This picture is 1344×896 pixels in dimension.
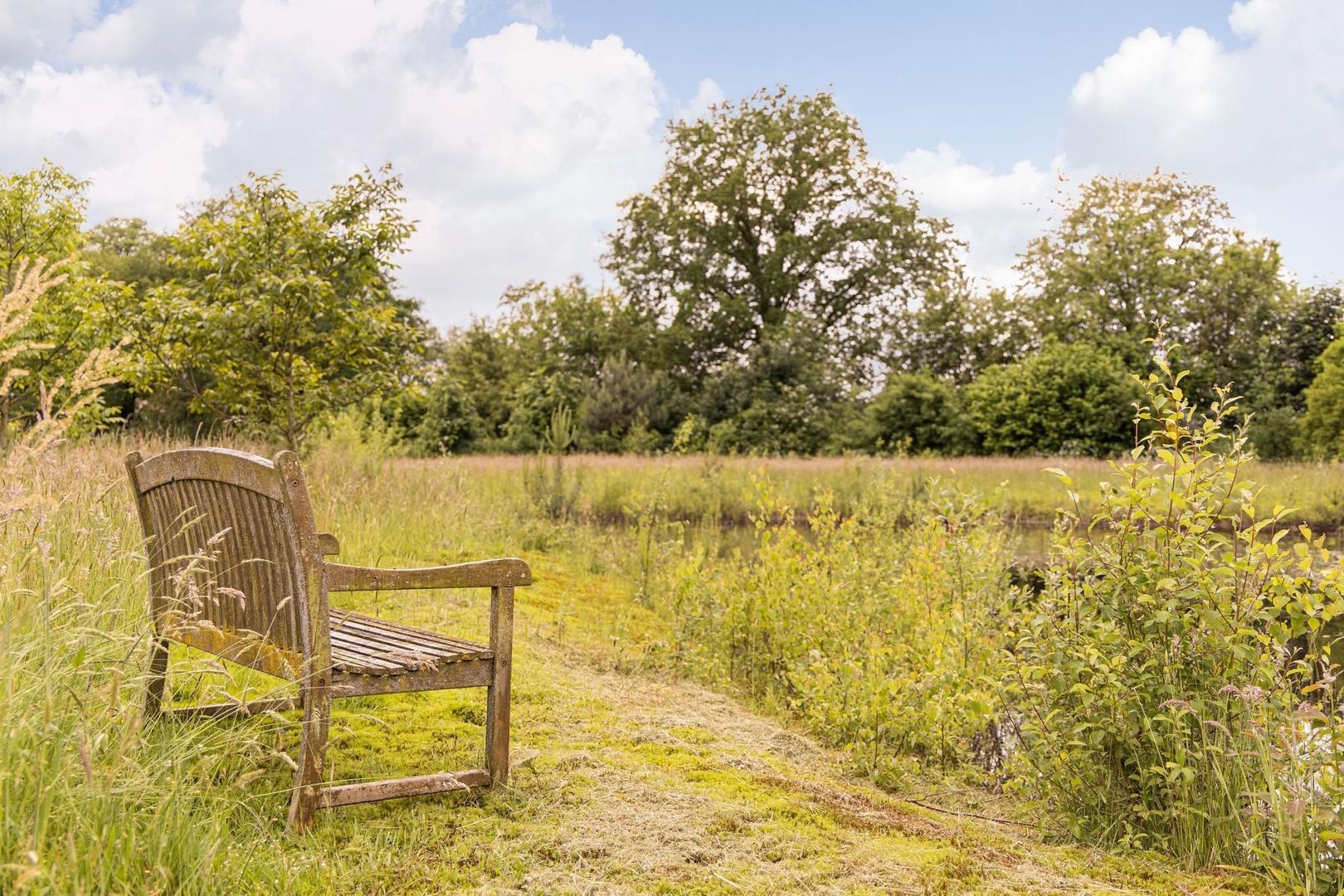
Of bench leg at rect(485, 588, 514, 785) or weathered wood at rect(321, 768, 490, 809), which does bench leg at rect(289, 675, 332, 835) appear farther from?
bench leg at rect(485, 588, 514, 785)

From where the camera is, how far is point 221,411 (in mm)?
11477

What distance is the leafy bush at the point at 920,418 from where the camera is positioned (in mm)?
30859

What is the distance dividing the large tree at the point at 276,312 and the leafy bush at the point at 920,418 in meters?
21.5

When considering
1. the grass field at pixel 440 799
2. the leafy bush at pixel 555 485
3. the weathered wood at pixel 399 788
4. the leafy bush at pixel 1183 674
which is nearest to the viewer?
the grass field at pixel 440 799

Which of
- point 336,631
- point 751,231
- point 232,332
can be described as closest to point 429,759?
point 336,631

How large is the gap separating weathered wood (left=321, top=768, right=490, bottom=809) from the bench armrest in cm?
63

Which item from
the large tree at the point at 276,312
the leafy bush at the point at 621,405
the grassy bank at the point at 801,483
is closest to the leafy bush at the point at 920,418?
the leafy bush at the point at 621,405

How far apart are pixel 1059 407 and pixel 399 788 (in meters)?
29.5

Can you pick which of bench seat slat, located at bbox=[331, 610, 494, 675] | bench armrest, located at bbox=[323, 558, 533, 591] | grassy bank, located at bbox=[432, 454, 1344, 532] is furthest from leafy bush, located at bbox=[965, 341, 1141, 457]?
bench armrest, located at bbox=[323, 558, 533, 591]

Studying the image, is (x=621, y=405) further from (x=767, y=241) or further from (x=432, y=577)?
(x=432, y=577)

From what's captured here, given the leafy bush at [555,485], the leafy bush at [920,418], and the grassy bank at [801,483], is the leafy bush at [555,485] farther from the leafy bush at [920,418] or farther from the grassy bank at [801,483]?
the leafy bush at [920,418]

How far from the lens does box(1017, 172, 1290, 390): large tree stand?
31875 mm

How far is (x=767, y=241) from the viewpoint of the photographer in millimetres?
35125

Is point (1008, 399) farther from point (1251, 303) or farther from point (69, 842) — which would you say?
point (69, 842)
